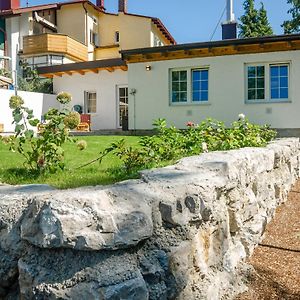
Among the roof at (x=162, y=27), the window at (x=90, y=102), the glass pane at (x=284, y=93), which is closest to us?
the glass pane at (x=284, y=93)

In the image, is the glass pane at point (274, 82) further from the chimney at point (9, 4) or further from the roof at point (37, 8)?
the chimney at point (9, 4)

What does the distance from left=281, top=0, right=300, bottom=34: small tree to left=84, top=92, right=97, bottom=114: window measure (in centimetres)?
1556

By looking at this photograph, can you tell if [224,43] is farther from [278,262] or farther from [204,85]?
[278,262]

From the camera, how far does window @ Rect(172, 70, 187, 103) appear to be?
14.0 meters

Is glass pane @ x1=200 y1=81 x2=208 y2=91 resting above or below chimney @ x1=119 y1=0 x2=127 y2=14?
below

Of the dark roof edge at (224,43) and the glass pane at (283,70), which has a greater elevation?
the dark roof edge at (224,43)

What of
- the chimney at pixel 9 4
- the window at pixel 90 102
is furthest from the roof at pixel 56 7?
the window at pixel 90 102

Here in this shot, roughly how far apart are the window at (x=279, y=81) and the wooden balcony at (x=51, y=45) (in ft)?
47.4

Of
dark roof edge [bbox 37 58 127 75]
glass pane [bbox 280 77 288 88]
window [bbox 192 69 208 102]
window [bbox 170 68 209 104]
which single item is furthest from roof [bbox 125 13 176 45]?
glass pane [bbox 280 77 288 88]

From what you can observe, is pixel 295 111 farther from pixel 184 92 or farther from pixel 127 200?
pixel 127 200

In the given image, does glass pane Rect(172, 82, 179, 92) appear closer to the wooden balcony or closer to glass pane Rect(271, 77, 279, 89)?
glass pane Rect(271, 77, 279, 89)

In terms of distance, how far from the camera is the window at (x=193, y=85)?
13789 millimetres

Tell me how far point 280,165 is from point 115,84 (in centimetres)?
1248

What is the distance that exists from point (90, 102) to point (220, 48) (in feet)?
22.8
